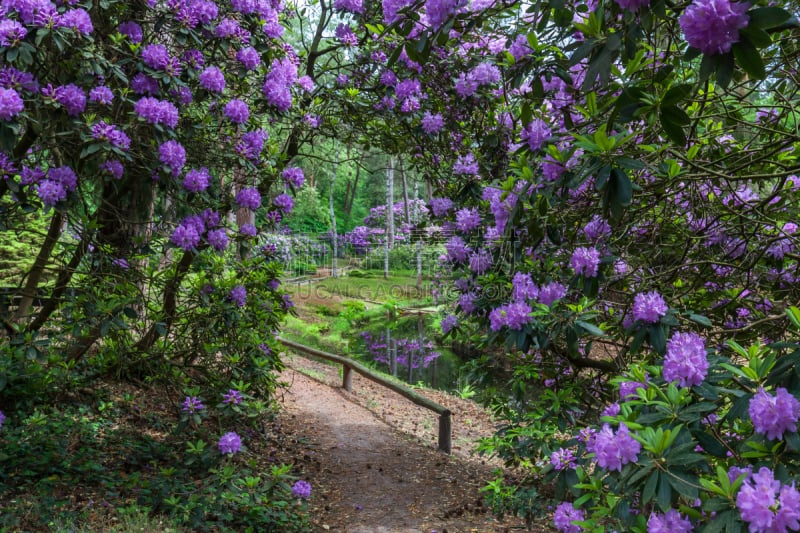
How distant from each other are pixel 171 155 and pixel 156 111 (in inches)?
9.1

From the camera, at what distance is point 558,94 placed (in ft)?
8.80

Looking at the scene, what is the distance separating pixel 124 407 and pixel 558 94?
427 centimetres

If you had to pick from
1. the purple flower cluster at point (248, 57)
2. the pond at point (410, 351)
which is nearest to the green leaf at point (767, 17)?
the purple flower cluster at point (248, 57)

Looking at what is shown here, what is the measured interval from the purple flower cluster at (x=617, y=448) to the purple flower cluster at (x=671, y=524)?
0.13 m

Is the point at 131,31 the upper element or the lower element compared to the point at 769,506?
upper

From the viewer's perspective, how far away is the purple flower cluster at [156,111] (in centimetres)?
263

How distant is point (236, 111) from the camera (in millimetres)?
3156

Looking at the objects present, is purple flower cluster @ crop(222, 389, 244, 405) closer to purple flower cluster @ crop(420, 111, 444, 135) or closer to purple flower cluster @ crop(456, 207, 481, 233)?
purple flower cluster @ crop(456, 207, 481, 233)

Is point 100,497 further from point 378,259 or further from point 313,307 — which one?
point 378,259

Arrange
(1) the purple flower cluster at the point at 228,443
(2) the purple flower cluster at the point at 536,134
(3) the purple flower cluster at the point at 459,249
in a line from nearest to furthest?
1. (2) the purple flower cluster at the point at 536,134
2. (3) the purple flower cluster at the point at 459,249
3. (1) the purple flower cluster at the point at 228,443

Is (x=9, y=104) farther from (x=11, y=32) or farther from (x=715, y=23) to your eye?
(x=715, y=23)

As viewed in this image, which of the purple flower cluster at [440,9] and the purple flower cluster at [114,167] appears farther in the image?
the purple flower cluster at [114,167]

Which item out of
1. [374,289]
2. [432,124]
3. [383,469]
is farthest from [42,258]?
[374,289]

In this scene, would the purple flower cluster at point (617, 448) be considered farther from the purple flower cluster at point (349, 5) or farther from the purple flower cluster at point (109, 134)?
the purple flower cluster at point (349, 5)
